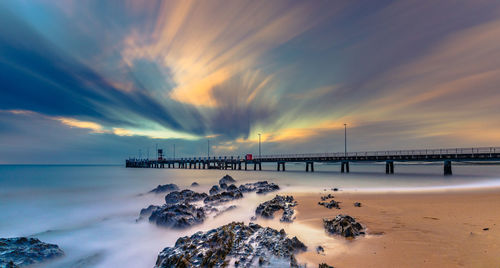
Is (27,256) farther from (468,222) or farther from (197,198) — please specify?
(468,222)

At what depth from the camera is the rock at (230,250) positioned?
388 centimetres

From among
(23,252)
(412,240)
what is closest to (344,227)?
(412,240)

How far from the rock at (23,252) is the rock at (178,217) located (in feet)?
9.65

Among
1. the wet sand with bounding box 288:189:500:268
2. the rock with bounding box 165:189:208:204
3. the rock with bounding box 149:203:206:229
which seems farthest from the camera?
the rock with bounding box 165:189:208:204

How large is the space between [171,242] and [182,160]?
87.4 m

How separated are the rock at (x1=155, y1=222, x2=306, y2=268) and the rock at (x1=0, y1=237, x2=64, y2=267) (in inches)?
157

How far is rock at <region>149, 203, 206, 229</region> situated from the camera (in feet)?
26.2

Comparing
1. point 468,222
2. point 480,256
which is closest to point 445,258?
point 480,256

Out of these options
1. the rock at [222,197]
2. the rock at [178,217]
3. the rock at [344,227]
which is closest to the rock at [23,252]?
the rock at [178,217]

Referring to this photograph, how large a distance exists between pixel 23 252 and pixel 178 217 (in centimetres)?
395

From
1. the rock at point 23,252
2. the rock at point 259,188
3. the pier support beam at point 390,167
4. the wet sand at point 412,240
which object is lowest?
the pier support beam at point 390,167

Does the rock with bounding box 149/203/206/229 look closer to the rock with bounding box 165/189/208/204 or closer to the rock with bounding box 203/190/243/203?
the rock with bounding box 203/190/243/203

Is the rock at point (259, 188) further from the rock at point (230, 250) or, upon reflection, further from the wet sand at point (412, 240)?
the rock at point (230, 250)

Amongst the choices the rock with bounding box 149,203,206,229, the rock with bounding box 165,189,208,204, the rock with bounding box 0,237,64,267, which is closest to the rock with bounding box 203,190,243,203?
the rock with bounding box 165,189,208,204
